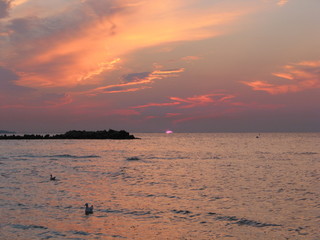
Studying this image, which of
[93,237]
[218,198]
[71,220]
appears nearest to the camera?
[93,237]

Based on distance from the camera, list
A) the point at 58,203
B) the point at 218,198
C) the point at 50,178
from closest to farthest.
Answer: the point at 58,203 < the point at 218,198 < the point at 50,178

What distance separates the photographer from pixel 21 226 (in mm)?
15672

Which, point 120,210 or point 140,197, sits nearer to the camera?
point 120,210

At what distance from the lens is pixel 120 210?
62.4ft

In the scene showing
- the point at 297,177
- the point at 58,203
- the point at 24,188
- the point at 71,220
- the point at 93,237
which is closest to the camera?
the point at 93,237

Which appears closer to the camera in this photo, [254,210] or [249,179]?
[254,210]

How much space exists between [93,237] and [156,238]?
9.07 feet

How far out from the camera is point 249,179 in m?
32.8

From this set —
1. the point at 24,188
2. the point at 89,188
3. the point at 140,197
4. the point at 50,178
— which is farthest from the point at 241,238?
the point at 50,178

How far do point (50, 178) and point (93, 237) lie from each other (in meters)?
18.8

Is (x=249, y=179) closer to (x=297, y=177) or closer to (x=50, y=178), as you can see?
(x=297, y=177)

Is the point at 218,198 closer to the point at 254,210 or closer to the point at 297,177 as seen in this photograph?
the point at 254,210

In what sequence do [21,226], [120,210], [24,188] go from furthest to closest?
[24,188] < [120,210] < [21,226]

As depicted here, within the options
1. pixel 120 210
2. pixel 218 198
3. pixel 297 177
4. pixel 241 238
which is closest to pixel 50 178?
pixel 120 210
